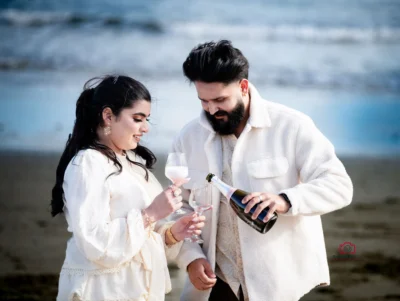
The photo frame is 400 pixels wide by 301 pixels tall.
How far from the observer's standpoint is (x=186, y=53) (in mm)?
12992

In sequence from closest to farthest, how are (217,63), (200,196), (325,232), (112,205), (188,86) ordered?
(112,205), (217,63), (200,196), (325,232), (188,86)

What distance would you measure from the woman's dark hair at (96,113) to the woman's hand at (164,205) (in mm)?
241

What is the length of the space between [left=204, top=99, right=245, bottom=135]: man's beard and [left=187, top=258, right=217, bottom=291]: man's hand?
1.93 ft

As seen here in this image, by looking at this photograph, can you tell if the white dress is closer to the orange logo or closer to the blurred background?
the blurred background

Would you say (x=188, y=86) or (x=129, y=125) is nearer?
(x=129, y=125)

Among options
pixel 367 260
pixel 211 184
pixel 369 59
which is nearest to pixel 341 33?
pixel 369 59

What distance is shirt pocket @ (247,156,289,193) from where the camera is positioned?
3.17 metres

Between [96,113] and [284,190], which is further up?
[96,113]

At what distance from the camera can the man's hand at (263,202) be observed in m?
2.92

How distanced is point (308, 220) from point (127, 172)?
0.83 m

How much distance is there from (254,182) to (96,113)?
0.75 m

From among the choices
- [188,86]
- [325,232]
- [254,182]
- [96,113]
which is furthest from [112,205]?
[188,86]

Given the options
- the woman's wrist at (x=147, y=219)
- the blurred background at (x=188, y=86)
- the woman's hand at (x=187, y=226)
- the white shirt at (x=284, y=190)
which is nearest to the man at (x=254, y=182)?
the white shirt at (x=284, y=190)

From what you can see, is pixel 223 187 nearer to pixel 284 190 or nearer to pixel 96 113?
pixel 284 190
